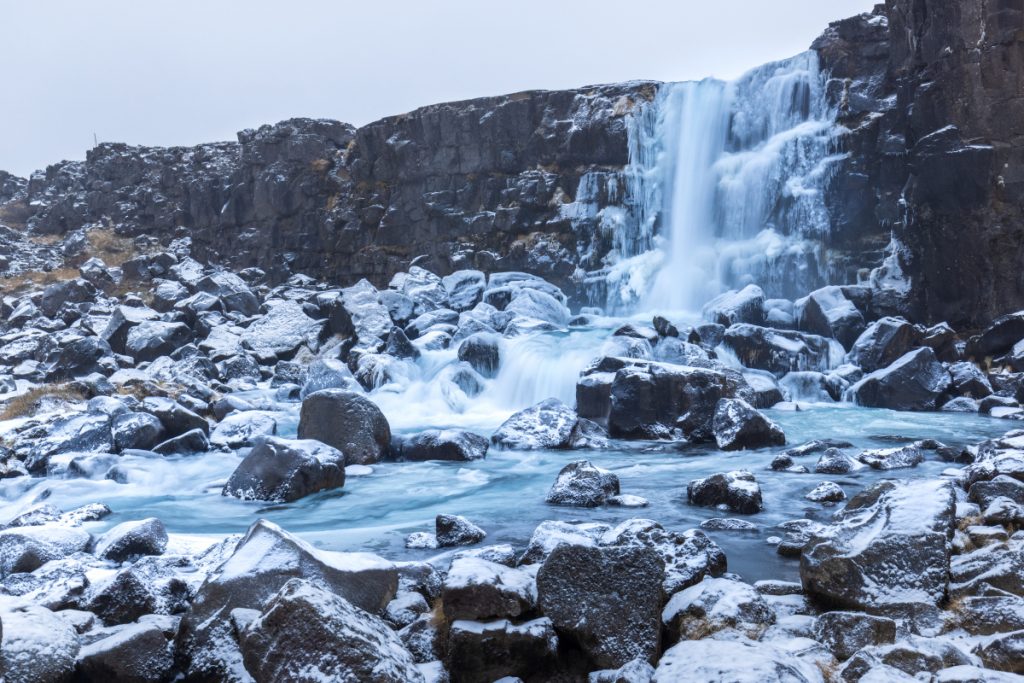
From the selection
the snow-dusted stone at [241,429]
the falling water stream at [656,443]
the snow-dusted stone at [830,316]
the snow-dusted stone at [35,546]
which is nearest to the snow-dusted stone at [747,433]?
the falling water stream at [656,443]

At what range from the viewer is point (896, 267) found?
19.8 meters

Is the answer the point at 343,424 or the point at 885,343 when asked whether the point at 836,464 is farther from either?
the point at 885,343

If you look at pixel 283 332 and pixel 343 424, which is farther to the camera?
pixel 283 332

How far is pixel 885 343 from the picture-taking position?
16.2m

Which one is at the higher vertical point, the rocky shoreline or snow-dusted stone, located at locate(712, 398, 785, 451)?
the rocky shoreline

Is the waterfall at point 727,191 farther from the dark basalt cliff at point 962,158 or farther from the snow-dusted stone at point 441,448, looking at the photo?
the snow-dusted stone at point 441,448

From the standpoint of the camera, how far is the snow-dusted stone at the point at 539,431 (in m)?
11.8

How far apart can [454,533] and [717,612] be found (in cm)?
280

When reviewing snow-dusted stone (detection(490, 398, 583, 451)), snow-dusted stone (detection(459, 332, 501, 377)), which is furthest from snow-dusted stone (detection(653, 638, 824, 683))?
snow-dusted stone (detection(459, 332, 501, 377))

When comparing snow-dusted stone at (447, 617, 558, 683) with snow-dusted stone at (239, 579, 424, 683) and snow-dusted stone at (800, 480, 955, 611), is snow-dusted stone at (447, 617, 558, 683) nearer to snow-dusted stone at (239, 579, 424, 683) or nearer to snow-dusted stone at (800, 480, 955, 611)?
snow-dusted stone at (239, 579, 424, 683)

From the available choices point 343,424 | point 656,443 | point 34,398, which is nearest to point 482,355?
point 656,443

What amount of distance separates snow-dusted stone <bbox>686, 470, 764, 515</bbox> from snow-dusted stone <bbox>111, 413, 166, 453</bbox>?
27.8ft

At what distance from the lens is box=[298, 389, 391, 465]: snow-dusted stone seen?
35.0 ft

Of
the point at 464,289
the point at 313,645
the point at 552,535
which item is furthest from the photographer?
the point at 464,289
